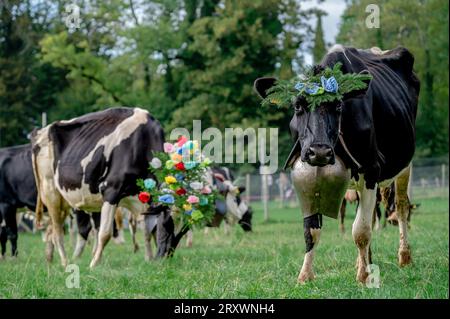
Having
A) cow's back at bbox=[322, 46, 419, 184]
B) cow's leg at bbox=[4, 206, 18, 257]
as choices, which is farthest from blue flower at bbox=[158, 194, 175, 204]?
cow's leg at bbox=[4, 206, 18, 257]

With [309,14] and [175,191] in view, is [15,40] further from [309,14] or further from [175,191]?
[175,191]

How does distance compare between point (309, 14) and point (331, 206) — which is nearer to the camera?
point (331, 206)

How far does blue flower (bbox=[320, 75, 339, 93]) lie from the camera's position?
199 inches

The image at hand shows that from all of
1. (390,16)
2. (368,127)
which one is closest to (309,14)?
(390,16)

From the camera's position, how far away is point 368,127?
216 inches

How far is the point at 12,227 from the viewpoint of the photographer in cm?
1230

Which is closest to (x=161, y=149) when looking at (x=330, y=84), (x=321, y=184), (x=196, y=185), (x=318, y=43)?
(x=196, y=185)

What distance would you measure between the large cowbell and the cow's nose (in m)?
0.29

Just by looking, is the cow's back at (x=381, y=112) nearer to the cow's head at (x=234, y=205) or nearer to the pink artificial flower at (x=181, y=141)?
the pink artificial flower at (x=181, y=141)

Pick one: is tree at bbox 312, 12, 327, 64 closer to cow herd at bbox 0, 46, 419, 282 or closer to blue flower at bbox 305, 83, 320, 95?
cow herd at bbox 0, 46, 419, 282

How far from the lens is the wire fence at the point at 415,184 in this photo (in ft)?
106

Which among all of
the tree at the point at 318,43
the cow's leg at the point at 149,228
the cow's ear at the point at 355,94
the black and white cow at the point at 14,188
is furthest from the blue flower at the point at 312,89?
the tree at the point at 318,43

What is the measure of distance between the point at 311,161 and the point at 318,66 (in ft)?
3.08
